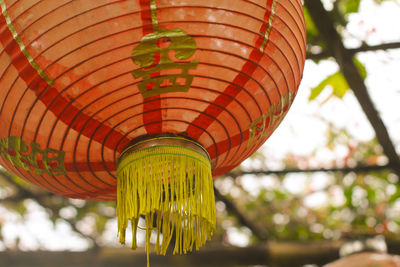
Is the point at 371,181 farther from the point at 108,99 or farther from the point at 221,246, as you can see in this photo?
the point at 108,99

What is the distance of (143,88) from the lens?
78 centimetres

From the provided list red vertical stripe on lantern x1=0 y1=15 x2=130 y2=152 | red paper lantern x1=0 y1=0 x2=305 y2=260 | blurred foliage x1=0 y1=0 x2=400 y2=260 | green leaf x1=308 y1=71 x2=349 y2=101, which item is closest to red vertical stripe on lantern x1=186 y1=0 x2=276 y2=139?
red paper lantern x1=0 y1=0 x2=305 y2=260

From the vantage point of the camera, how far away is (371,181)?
Answer: 3.06 metres

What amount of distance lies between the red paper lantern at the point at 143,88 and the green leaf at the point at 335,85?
2.64 feet

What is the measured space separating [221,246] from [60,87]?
1.64 meters

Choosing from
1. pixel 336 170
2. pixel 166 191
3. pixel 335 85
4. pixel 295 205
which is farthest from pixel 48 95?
pixel 295 205

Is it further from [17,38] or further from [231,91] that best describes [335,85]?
[17,38]

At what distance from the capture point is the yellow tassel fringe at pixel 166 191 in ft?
2.84

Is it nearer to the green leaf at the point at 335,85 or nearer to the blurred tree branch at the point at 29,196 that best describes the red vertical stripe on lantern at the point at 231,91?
the green leaf at the point at 335,85

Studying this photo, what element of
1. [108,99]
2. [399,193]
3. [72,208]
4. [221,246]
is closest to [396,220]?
[399,193]

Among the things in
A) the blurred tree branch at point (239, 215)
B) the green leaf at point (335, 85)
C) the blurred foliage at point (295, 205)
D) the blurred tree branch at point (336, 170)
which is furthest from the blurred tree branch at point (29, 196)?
the green leaf at point (335, 85)

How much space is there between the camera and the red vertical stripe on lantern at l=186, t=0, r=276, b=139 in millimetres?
794

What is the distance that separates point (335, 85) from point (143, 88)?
1.23 meters

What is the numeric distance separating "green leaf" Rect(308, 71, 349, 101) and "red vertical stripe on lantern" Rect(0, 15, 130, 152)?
103 centimetres
